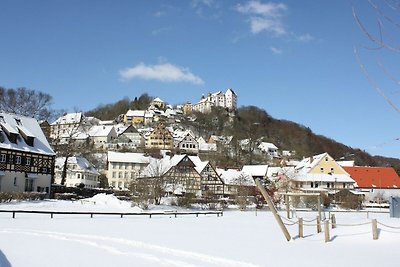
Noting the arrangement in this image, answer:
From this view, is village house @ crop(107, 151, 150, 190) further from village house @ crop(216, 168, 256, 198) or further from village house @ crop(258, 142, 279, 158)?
village house @ crop(258, 142, 279, 158)

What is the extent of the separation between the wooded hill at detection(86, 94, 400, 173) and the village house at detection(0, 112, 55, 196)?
287 ft

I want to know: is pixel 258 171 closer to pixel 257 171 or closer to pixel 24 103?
pixel 257 171

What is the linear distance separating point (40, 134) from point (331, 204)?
1572 inches

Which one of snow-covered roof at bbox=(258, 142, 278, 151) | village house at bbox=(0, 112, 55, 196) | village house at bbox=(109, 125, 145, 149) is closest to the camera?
village house at bbox=(0, 112, 55, 196)

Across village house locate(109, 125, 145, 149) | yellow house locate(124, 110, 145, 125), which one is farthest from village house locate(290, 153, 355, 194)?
yellow house locate(124, 110, 145, 125)

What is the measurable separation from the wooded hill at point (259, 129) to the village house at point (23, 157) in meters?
87.5

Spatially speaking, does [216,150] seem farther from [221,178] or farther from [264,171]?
[221,178]

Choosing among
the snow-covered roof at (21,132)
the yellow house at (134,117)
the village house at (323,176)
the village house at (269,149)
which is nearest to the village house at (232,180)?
the village house at (323,176)

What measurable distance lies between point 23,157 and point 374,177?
6043cm

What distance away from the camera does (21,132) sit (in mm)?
48094

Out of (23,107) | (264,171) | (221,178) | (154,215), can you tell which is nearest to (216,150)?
(264,171)

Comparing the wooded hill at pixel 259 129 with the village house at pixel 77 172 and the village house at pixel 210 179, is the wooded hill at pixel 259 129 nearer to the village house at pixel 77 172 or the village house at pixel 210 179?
the village house at pixel 210 179

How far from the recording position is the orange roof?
7912 cm

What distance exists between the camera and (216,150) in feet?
421
